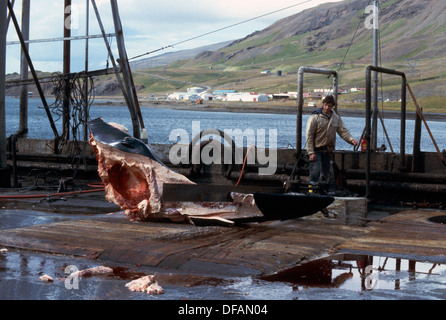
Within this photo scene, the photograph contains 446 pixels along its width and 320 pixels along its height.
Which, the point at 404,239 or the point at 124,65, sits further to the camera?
the point at 124,65

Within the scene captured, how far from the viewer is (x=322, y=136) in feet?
37.4

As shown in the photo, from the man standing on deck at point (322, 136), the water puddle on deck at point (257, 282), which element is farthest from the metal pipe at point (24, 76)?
the water puddle on deck at point (257, 282)

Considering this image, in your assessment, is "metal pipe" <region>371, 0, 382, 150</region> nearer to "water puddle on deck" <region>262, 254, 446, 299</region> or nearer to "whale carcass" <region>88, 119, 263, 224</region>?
"whale carcass" <region>88, 119, 263, 224</region>

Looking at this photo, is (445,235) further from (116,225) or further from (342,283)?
(116,225)

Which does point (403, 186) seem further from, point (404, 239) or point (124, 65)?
point (124, 65)

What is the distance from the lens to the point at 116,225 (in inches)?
382

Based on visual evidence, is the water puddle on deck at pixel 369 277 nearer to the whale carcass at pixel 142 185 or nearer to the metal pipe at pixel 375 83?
the whale carcass at pixel 142 185

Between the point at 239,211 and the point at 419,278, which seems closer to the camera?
the point at 419,278

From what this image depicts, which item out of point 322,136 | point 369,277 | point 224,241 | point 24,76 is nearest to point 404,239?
point 369,277

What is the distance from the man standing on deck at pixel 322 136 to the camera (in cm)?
1132

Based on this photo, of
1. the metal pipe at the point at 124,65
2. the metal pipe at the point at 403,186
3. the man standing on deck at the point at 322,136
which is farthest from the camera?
the metal pipe at the point at 124,65
